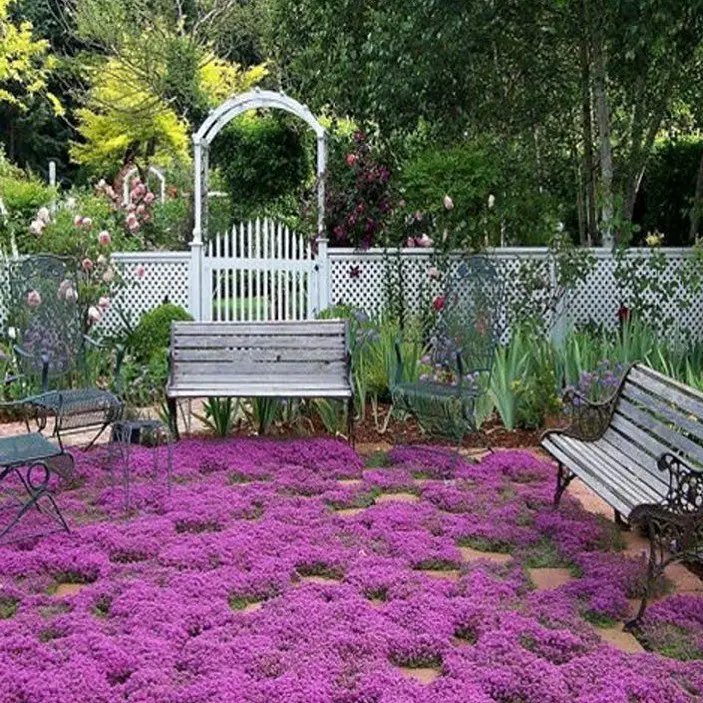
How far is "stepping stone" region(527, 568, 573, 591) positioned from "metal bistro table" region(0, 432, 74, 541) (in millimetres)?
2230

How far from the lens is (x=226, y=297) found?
9477mm

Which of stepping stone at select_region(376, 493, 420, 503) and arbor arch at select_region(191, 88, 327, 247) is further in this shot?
arbor arch at select_region(191, 88, 327, 247)

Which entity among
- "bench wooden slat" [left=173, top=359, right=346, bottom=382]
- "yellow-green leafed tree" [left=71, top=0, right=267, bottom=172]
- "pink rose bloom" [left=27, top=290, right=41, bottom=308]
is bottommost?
"bench wooden slat" [left=173, top=359, right=346, bottom=382]

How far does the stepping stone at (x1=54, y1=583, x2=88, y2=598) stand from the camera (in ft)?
13.2

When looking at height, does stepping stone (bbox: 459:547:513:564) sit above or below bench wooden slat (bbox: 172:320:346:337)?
below

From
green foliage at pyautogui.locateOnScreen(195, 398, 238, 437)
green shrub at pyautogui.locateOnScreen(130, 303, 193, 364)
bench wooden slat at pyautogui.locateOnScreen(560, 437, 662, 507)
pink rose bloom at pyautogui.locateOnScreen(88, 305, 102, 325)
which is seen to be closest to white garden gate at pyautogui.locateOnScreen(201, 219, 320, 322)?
green shrub at pyautogui.locateOnScreen(130, 303, 193, 364)

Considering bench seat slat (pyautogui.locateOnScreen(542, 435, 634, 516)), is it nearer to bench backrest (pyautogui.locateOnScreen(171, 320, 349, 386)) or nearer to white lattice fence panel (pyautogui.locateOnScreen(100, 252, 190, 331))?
bench backrest (pyautogui.locateOnScreen(171, 320, 349, 386))

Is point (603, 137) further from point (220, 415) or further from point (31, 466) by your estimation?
point (31, 466)

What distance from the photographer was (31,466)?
15.5 ft

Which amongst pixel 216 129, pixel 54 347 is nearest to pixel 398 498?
pixel 54 347

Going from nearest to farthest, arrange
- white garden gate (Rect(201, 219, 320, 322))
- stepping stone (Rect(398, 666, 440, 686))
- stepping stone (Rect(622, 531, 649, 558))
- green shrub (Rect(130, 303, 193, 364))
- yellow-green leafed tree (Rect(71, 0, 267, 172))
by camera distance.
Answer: stepping stone (Rect(398, 666, 440, 686)) < stepping stone (Rect(622, 531, 649, 558)) < green shrub (Rect(130, 303, 193, 364)) < white garden gate (Rect(201, 219, 320, 322)) < yellow-green leafed tree (Rect(71, 0, 267, 172))

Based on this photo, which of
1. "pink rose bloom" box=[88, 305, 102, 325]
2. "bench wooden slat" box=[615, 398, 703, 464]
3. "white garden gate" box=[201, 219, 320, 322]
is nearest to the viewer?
"bench wooden slat" box=[615, 398, 703, 464]

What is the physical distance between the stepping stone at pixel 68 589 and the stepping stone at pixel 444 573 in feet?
4.86

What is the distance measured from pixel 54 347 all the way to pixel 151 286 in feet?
9.18
